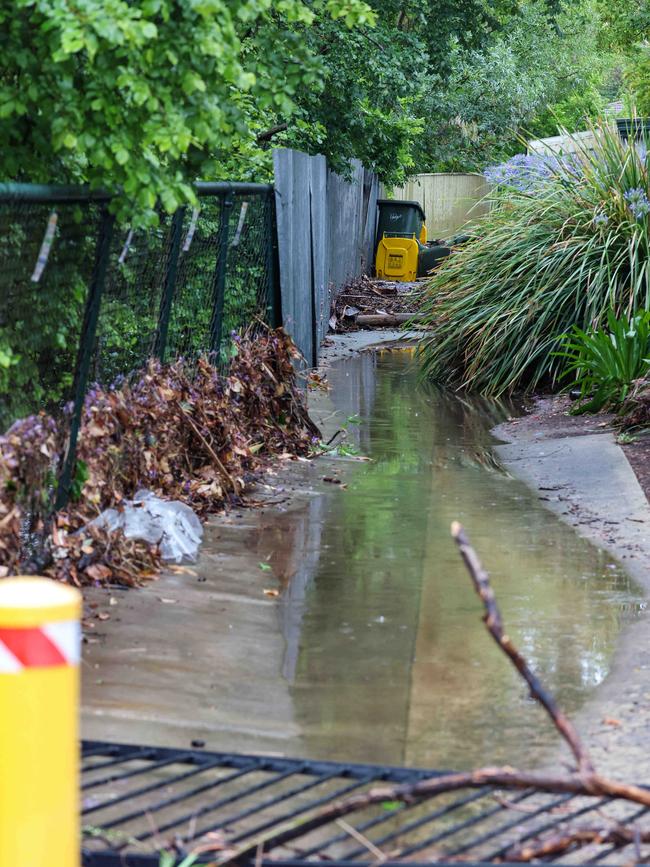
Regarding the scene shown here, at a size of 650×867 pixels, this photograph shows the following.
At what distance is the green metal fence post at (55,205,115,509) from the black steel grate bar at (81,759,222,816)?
213cm

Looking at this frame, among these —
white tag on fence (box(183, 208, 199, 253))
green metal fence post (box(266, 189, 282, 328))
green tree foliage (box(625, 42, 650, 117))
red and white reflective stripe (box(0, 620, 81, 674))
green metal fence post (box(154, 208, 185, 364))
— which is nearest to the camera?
red and white reflective stripe (box(0, 620, 81, 674))

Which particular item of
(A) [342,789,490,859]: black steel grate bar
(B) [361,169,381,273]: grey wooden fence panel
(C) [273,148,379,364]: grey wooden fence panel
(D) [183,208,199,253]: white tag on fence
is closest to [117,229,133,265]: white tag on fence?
(D) [183,208,199,253]: white tag on fence

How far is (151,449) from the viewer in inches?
241

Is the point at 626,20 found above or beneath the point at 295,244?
above

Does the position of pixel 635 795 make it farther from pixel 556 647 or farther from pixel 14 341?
pixel 14 341

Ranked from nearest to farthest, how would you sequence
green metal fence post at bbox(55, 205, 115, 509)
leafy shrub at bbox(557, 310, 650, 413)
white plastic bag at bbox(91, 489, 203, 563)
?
green metal fence post at bbox(55, 205, 115, 509)
white plastic bag at bbox(91, 489, 203, 563)
leafy shrub at bbox(557, 310, 650, 413)

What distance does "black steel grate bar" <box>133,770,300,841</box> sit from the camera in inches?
118

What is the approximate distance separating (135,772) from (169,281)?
361 centimetres

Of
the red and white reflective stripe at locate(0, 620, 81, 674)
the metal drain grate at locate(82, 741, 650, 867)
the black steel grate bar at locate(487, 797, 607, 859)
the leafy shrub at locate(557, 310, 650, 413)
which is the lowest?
the metal drain grate at locate(82, 741, 650, 867)

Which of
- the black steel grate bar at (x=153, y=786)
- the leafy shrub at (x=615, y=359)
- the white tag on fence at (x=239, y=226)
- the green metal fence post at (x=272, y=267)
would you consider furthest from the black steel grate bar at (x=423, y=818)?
the leafy shrub at (x=615, y=359)

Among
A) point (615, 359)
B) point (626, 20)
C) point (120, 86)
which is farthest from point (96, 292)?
point (626, 20)

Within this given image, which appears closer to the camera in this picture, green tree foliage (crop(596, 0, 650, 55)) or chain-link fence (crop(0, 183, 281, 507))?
chain-link fence (crop(0, 183, 281, 507))

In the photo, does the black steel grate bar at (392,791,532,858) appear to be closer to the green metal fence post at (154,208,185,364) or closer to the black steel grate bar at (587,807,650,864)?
the black steel grate bar at (587,807,650,864)

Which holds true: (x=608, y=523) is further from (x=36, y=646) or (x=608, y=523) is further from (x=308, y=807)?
(x=36, y=646)
